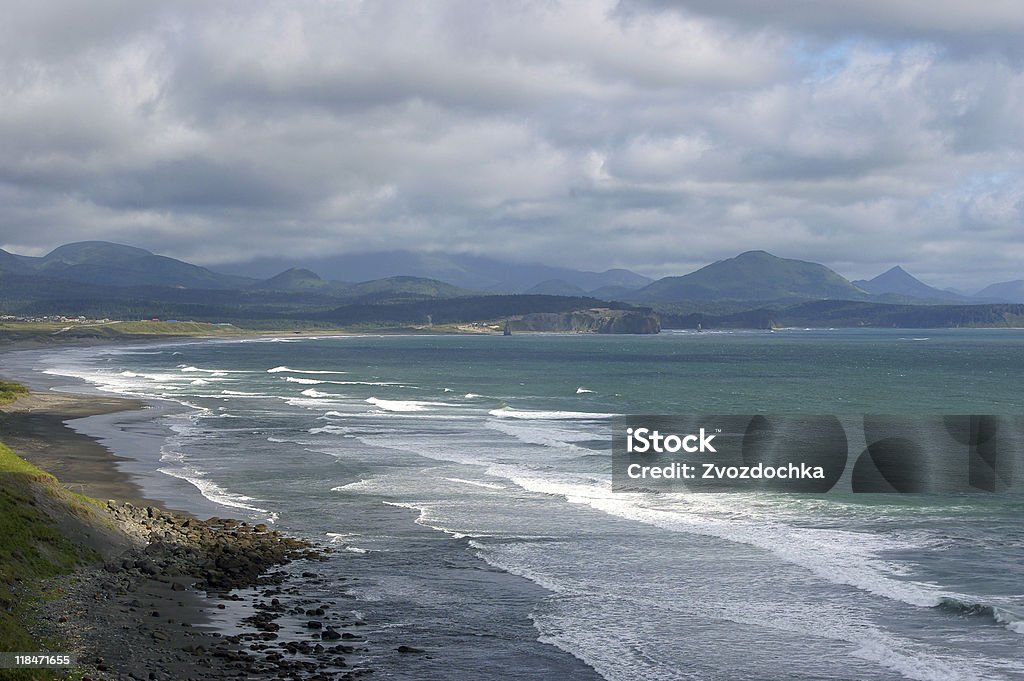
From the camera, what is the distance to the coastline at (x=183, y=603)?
2038 centimetres

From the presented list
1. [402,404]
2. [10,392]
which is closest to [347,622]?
[402,404]

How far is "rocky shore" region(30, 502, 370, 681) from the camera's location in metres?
20.3

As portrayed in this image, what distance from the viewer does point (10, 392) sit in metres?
83.8

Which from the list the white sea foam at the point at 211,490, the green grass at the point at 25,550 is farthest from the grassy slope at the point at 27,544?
the white sea foam at the point at 211,490

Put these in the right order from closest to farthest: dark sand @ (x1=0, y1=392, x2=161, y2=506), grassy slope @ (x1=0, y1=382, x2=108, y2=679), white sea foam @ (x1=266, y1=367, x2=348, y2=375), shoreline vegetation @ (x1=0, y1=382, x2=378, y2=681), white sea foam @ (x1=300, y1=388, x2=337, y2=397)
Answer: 1. grassy slope @ (x1=0, y1=382, x2=108, y2=679)
2. shoreline vegetation @ (x1=0, y1=382, x2=378, y2=681)
3. dark sand @ (x1=0, y1=392, x2=161, y2=506)
4. white sea foam @ (x1=300, y1=388, x2=337, y2=397)
5. white sea foam @ (x1=266, y1=367, x2=348, y2=375)

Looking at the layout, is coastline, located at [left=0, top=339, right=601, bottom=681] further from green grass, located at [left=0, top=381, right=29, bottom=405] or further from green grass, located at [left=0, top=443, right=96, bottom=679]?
green grass, located at [left=0, top=381, right=29, bottom=405]

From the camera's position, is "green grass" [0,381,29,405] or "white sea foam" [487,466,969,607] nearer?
"white sea foam" [487,466,969,607]

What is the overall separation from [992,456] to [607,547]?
99.4 feet

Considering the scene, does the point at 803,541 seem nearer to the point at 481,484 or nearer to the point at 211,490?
the point at 481,484

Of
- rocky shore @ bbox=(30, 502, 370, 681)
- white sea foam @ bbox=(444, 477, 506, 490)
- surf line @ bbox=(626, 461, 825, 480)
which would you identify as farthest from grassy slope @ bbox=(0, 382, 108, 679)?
surf line @ bbox=(626, 461, 825, 480)

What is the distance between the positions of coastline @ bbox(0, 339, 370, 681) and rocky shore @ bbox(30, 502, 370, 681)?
0.03 m

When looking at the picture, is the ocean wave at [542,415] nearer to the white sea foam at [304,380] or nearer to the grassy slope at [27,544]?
the white sea foam at [304,380]

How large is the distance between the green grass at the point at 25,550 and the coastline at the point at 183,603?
35cm

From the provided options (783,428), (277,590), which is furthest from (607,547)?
(783,428)
